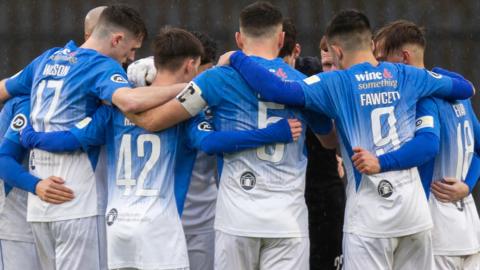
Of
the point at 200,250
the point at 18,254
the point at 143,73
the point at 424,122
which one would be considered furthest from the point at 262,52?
the point at 18,254

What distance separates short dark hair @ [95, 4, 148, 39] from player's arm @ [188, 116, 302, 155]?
91 centimetres

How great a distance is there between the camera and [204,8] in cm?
861

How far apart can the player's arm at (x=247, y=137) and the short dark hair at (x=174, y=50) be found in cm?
46

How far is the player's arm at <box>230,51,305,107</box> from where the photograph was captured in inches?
225

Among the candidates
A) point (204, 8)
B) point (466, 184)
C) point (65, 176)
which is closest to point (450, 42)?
point (204, 8)

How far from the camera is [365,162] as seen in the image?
18.7 ft

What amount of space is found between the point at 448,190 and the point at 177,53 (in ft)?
5.63

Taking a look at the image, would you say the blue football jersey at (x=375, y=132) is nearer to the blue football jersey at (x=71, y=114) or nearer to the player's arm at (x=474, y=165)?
the player's arm at (x=474, y=165)

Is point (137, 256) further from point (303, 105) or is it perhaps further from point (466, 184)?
point (466, 184)

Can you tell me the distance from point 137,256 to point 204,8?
3277mm

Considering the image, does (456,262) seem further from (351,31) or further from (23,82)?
(23,82)

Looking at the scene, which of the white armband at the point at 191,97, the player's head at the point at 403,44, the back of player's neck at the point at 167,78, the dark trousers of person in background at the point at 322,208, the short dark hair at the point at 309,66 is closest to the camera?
the white armband at the point at 191,97

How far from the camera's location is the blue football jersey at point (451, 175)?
6.16 metres

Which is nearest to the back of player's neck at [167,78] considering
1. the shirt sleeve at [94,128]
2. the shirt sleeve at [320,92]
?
the shirt sleeve at [94,128]
